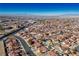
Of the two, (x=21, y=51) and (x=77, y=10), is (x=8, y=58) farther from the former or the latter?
(x=77, y=10)

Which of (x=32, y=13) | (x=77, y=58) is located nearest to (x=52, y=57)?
(x=77, y=58)

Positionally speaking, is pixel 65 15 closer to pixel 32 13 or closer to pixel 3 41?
pixel 32 13

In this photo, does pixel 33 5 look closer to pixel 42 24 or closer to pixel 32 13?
pixel 32 13

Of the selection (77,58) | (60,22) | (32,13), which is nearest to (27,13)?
(32,13)

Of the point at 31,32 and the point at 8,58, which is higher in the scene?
the point at 31,32

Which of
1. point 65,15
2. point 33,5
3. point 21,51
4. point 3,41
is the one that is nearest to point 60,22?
point 65,15

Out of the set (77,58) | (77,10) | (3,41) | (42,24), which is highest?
(77,10)

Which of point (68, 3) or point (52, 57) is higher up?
point (68, 3)

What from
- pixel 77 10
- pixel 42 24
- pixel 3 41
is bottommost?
pixel 3 41
